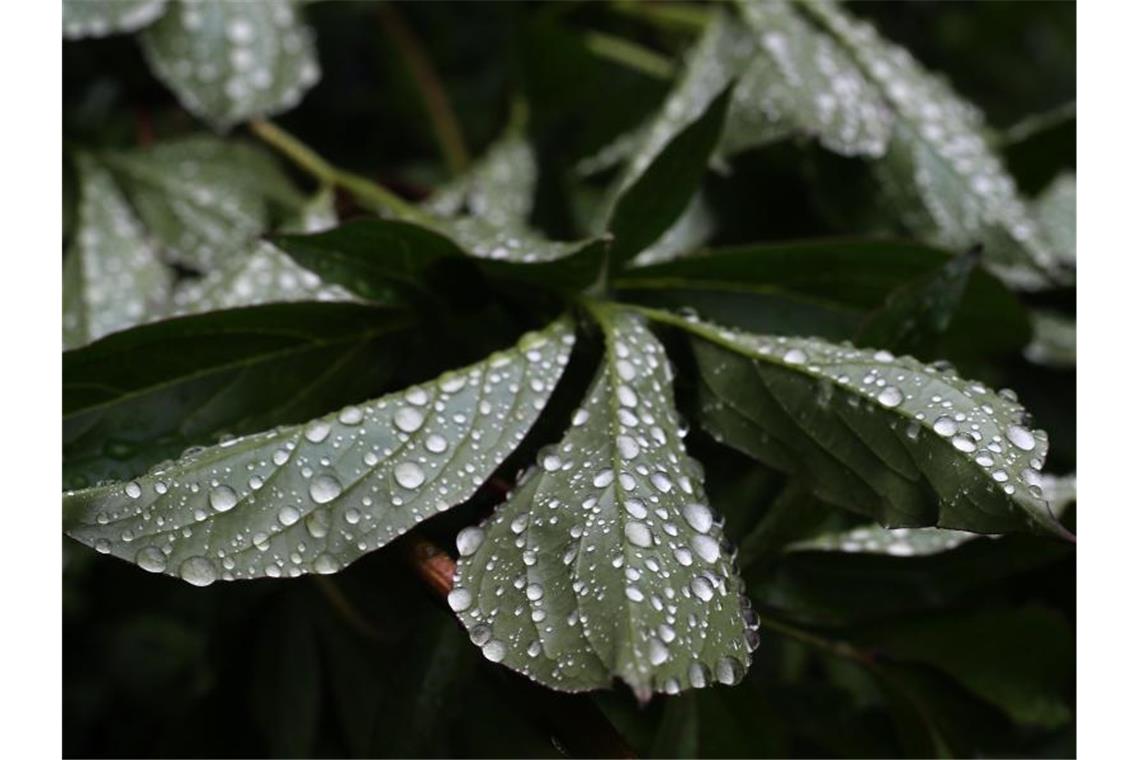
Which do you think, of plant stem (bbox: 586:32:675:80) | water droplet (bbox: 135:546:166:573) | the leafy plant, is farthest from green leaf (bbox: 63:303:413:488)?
plant stem (bbox: 586:32:675:80)

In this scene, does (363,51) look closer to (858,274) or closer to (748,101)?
(748,101)

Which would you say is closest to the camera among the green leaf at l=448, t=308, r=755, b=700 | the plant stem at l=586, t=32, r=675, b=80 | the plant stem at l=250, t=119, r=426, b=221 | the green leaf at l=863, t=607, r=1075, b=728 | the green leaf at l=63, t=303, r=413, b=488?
the green leaf at l=448, t=308, r=755, b=700

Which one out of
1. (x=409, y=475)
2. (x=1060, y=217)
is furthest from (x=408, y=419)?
(x=1060, y=217)

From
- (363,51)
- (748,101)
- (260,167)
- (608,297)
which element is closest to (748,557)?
(608,297)

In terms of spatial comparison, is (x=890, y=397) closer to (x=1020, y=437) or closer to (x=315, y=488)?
(x=1020, y=437)

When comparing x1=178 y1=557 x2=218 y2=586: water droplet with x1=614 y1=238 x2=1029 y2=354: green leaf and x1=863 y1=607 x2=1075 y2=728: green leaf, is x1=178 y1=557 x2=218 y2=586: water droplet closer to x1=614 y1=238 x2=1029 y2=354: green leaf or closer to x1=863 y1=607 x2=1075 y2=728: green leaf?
x1=614 y1=238 x2=1029 y2=354: green leaf

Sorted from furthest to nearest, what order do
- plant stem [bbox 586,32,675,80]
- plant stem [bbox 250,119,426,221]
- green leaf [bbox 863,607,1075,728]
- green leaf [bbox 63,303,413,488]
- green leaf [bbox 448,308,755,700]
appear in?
plant stem [bbox 586,32,675,80], plant stem [bbox 250,119,426,221], green leaf [bbox 863,607,1075,728], green leaf [bbox 63,303,413,488], green leaf [bbox 448,308,755,700]
